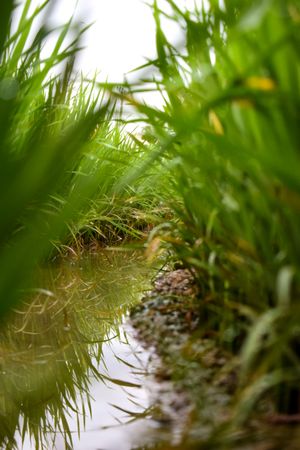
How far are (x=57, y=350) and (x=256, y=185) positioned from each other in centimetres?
56

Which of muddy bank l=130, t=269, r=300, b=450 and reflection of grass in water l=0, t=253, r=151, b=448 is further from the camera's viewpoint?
reflection of grass in water l=0, t=253, r=151, b=448

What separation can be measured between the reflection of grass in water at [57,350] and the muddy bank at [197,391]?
0.40 ft

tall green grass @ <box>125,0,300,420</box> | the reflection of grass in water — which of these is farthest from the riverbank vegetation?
the reflection of grass in water

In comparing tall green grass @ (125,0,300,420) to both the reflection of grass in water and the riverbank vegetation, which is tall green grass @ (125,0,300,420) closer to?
the riverbank vegetation

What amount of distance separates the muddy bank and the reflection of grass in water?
0.12 m

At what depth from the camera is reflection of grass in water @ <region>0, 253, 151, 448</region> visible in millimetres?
763

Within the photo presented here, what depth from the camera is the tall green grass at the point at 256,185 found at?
0.56 metres

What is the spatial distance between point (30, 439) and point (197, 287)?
1.51ft

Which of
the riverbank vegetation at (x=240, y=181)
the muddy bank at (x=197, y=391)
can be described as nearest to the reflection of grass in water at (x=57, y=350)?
the muddy bank at (x=197, y=391)

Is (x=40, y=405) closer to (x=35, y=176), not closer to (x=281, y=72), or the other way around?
(x=35, y=176)

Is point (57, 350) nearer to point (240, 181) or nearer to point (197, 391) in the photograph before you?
point (197, 391)

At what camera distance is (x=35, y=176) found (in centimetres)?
55

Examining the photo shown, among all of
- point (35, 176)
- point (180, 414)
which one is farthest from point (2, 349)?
point (35, 176)

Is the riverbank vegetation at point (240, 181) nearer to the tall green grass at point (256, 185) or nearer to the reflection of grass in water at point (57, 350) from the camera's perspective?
the tall green grass at point (256, 185)
